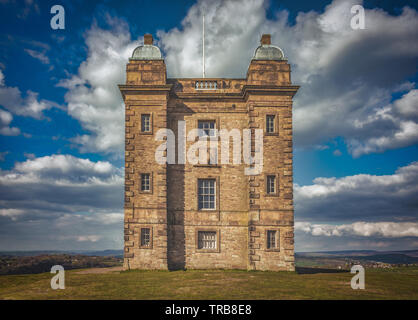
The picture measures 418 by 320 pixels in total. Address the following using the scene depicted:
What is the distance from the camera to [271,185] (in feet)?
80.4

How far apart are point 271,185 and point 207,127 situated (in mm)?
6504

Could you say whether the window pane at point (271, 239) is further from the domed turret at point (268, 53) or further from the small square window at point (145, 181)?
the domed turret at point (268, 53)

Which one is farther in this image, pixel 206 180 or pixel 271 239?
pixel 206 180

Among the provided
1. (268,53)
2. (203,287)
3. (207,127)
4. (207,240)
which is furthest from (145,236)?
(268,53)

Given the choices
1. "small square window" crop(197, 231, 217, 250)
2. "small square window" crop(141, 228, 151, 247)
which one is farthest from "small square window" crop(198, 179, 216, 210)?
"small square window" crop(141, 228, 151, 247)

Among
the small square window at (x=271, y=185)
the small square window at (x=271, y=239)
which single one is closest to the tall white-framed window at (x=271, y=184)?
the small square window at (x=271, y=185)

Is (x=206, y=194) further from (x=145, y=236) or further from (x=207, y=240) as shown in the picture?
(x=145, y=236)

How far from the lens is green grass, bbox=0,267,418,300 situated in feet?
50.4

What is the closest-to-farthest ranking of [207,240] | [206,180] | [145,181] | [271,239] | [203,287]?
[203,287] < [271,239] < [145,181] < [207,240] < [206,180]

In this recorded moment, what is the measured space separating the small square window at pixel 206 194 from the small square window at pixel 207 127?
11.7ft

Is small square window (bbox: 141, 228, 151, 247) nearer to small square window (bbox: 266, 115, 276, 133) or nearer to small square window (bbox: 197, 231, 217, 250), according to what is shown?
small square window (bbox: 197, 231, 217, 250)
